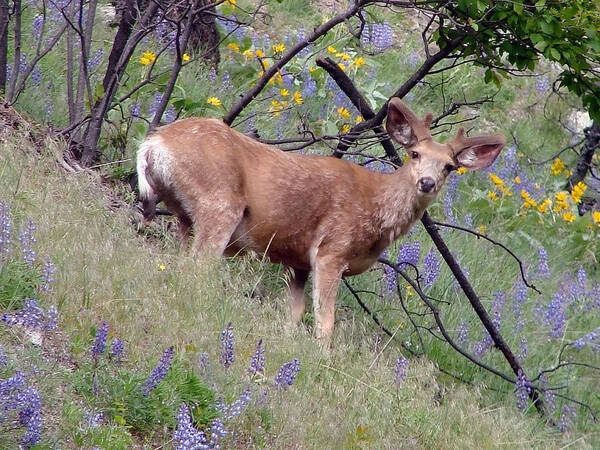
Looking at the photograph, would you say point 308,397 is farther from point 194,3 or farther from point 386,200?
point 194,3

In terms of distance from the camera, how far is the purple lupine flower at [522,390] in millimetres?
7734

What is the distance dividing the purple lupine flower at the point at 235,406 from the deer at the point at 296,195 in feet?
6.84

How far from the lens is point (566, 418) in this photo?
8.17 meters

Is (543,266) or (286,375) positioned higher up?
(286,375)

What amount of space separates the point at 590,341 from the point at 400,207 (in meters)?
3.11

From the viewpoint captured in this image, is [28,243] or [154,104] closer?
[28,243]

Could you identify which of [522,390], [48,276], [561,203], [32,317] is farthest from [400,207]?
[561,203]

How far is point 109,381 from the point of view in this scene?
4.93m

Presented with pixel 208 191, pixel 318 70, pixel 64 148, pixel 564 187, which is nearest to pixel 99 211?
pixel 208 191

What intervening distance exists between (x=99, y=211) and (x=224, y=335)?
2113 millimetres

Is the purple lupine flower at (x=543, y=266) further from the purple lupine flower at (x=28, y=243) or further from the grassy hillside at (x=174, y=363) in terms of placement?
the purple lupine flower at (x=28, y=243)

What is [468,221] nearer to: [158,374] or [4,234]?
[4,234]

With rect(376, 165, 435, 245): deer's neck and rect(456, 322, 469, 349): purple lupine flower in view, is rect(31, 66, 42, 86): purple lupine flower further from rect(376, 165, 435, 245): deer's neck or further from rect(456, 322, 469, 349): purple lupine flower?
rect(456, 322, 469, 349): purple lupine flower

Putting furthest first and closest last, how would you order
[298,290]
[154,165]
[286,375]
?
[298,290], [154,165], [286,375]
